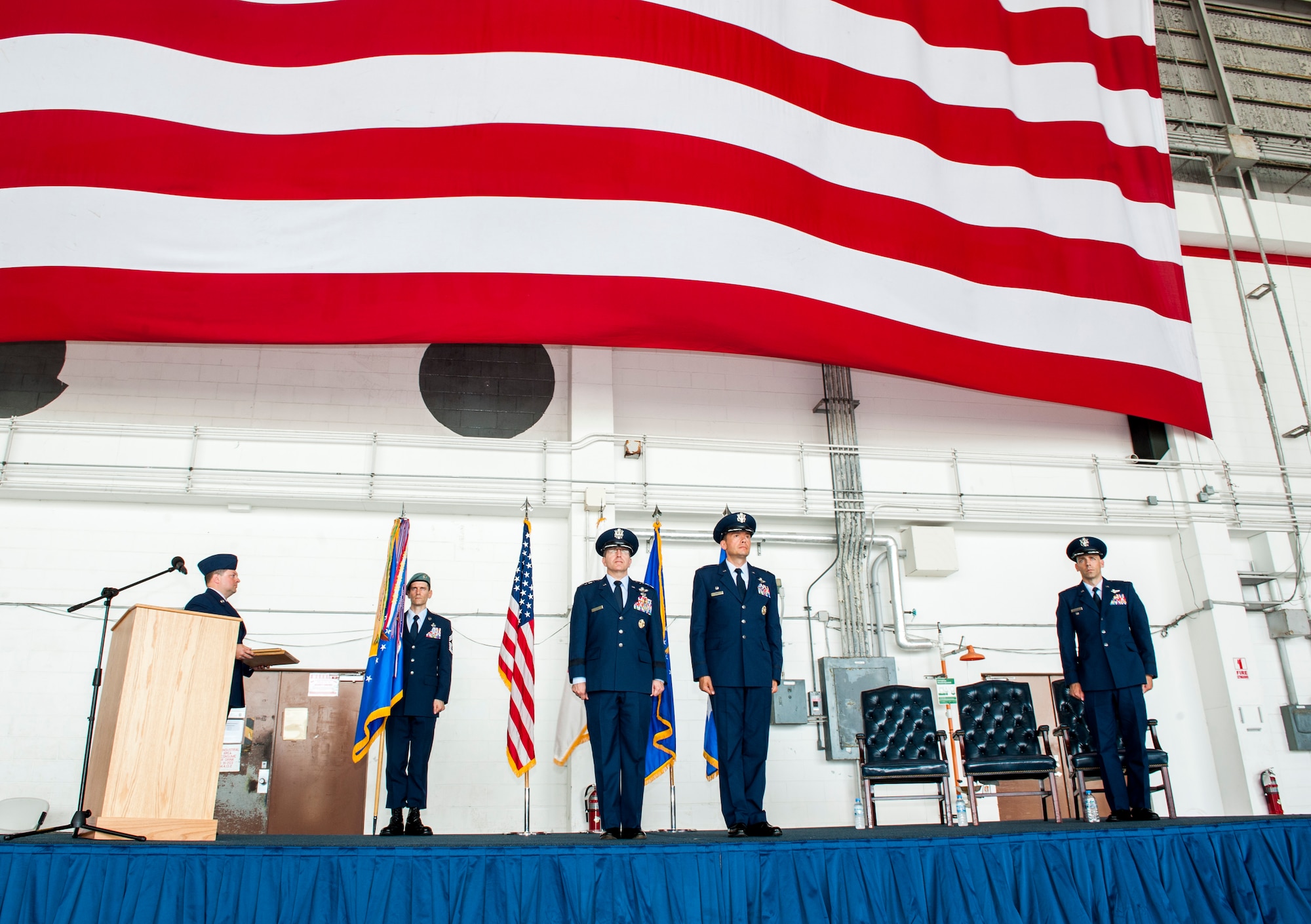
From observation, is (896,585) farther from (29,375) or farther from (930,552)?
(29,375)

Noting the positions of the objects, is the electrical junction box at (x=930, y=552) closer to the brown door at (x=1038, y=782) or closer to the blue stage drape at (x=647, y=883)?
the brown door at (x=1038, y=782)

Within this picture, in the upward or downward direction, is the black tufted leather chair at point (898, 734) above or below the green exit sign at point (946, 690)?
below

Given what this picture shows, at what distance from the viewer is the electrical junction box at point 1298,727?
7.10m

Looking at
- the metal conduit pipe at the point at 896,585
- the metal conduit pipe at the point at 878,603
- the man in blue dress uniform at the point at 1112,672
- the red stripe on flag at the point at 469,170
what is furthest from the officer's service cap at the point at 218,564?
the metal conduit pipe at the point at 896,585

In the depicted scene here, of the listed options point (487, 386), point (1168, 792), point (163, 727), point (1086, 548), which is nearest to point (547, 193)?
point (487, 386)

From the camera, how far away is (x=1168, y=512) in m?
7.58

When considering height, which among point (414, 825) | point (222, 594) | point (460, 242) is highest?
point (460, 242)

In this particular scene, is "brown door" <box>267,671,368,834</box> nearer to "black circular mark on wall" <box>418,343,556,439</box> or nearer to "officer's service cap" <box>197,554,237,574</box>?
"black circular mark on wall" <box>418,343,556,439</box>

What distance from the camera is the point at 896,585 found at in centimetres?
697

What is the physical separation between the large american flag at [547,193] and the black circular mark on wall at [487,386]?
1517 mm

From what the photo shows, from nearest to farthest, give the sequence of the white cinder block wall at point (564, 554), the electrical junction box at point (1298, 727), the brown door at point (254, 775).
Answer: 1. the brown door at point (254, 775)
2. the white cinder block wall at point (564, 554)
3. the electrical junction box at point (1298, 727)

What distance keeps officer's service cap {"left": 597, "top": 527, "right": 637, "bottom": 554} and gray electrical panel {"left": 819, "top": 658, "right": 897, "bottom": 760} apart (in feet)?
9.36

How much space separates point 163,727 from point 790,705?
4.43 metres

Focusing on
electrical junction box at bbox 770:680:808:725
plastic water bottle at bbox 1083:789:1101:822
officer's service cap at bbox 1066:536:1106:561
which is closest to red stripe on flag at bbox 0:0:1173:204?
officer's service cap at bbox 1066:536:1106:561
